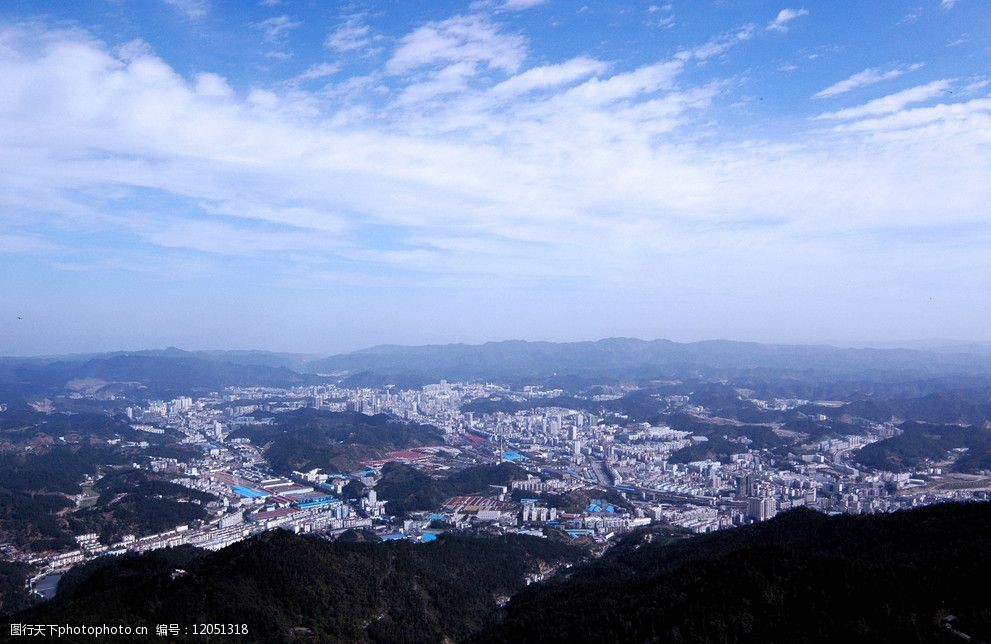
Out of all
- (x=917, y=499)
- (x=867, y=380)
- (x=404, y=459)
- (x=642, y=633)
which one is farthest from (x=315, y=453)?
(x=867, y=380)

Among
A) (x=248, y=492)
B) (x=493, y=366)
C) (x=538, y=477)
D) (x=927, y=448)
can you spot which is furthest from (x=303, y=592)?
(x=493, y=366)

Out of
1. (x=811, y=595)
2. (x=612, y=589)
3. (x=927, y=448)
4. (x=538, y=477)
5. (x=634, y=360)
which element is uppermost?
(x=634, y=360)

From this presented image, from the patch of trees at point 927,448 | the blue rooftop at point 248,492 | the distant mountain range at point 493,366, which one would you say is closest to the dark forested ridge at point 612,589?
the blue rooftop at point 248,492

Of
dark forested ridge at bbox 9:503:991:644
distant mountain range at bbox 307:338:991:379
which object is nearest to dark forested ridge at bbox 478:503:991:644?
dark forested ridge at bbox 9:503:991:644

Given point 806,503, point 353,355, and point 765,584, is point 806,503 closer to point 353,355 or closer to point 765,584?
point 765,584

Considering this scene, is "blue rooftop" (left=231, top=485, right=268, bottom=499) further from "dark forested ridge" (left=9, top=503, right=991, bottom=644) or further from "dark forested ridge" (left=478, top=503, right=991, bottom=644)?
"dark forested ridge" (left=478, top=503, right=991, bottom=644)

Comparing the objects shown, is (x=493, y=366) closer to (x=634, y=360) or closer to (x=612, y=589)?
(x=634, y=360)
